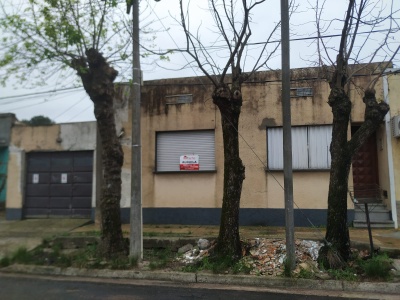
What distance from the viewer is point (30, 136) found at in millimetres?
Result: 14070

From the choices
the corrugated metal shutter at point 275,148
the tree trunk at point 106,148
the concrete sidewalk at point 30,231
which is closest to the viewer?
the tree trunk at point 106,148

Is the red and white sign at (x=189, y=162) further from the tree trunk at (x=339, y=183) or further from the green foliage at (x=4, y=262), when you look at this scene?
the green foliage at (x=4, y=262)

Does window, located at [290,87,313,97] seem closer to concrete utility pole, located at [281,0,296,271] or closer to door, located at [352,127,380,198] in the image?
door, located at [352,127,380,198]

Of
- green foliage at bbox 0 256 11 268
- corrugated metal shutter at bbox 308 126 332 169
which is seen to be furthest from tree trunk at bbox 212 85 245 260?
green foliage at bbox 0 256 11 268

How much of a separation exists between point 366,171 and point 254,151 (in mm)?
3918

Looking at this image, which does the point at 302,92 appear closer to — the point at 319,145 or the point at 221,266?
the point at 319,145

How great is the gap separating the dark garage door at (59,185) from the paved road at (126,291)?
6203 millimetres

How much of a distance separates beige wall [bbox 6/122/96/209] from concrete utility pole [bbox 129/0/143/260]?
5662 millimetres

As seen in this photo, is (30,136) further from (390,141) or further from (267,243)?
(390,141)

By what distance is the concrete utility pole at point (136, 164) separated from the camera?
8000 mm

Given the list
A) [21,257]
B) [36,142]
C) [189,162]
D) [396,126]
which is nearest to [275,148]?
[189,162]

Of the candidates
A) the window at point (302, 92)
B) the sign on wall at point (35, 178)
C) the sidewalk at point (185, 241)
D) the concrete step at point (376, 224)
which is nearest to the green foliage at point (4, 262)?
the sidewalk at point (185, 241)

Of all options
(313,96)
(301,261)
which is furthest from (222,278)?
(313,96)

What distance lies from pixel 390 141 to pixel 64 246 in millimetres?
10119
